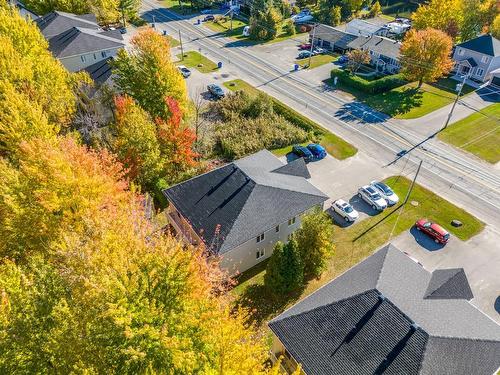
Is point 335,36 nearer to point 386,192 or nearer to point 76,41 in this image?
point 386,192

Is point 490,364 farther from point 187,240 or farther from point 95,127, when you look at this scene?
point 95,127

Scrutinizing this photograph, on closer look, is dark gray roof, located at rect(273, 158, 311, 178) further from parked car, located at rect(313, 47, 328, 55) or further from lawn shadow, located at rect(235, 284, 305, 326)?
parked car, located at rect(313, 47, 328, 55)

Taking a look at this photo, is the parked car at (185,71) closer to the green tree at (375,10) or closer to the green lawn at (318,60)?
the green lawn at (318,60)

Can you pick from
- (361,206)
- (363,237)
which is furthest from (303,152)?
(363,237)

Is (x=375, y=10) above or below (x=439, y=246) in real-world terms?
above

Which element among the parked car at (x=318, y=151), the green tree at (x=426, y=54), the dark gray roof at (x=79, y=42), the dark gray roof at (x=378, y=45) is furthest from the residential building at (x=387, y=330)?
the dark gray roof at (x=79, y=42)

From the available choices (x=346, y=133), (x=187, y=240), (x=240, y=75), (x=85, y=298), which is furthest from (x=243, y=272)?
(x=240, y=75)
